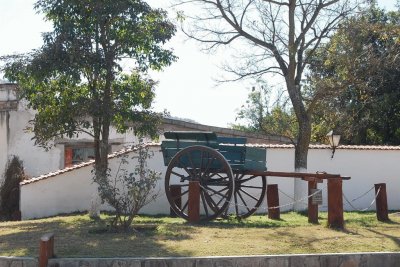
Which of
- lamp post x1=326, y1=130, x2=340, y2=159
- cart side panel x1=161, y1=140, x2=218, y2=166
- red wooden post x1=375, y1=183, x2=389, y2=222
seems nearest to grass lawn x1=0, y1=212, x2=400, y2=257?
red wooden post x1=375, y1=183, x2=389, y2=222

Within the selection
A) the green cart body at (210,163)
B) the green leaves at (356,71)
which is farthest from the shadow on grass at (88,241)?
the green leaves at (356,71)

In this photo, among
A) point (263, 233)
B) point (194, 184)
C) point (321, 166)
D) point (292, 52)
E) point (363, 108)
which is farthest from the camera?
point (363, 108)

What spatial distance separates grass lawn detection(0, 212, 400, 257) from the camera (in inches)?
396

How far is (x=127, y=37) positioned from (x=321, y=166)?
27.3 feet

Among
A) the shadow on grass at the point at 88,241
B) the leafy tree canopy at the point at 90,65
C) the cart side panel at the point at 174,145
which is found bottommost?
the shadow on grass at the point at 88,241

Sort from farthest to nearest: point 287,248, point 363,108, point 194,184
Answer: point 363,108, point 194,184, point 287,248

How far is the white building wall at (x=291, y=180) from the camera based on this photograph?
59.4 feet

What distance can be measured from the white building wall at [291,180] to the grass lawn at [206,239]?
4.62m

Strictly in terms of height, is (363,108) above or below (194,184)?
above

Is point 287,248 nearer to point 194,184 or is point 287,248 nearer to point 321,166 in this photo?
point 194,184

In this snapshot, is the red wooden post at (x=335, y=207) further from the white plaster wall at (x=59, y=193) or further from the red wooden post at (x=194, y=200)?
the white plaster wall at (x=59, y=193)

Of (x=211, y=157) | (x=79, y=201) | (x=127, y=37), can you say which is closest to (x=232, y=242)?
(x=211, y=157)

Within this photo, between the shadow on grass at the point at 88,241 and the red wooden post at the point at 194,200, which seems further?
the red wooden post at the point at 194,200

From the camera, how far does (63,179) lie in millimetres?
18188
